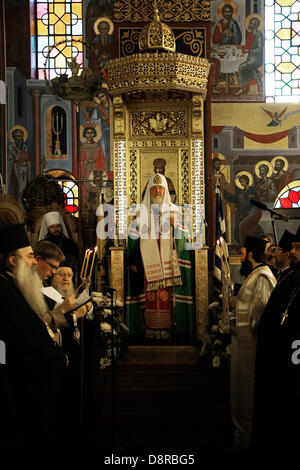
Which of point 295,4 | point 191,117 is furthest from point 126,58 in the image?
point 295,4

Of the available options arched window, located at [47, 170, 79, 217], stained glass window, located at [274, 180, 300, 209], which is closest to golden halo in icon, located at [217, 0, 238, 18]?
stained glass window, located at [274, 180, 300, 209]

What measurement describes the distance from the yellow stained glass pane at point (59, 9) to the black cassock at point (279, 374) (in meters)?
10.3

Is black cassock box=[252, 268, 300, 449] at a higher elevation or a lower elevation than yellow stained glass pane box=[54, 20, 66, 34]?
lower

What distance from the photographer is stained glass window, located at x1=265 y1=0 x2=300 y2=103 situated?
13.3m

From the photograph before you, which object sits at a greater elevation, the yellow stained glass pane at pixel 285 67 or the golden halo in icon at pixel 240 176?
the yellow stained glass pane at pixel 285 67

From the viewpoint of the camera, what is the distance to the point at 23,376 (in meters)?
4.13

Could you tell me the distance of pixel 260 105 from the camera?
512 inches

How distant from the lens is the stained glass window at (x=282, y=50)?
43.6 feet

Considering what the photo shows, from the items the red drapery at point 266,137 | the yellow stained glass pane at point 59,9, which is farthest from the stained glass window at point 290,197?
the yellow stained glass pane at point 59,9

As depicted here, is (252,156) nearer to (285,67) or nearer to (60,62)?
(285,67)

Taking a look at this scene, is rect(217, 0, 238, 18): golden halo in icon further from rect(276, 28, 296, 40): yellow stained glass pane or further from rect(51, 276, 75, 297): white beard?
rect(51, 276, 75, 297): white beard

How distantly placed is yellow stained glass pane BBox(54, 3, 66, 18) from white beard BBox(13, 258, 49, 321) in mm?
10509

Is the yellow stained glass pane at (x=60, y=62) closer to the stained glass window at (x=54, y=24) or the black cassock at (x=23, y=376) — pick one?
the stained glass window at (x=54, y=24)

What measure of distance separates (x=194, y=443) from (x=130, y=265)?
3032 mm
